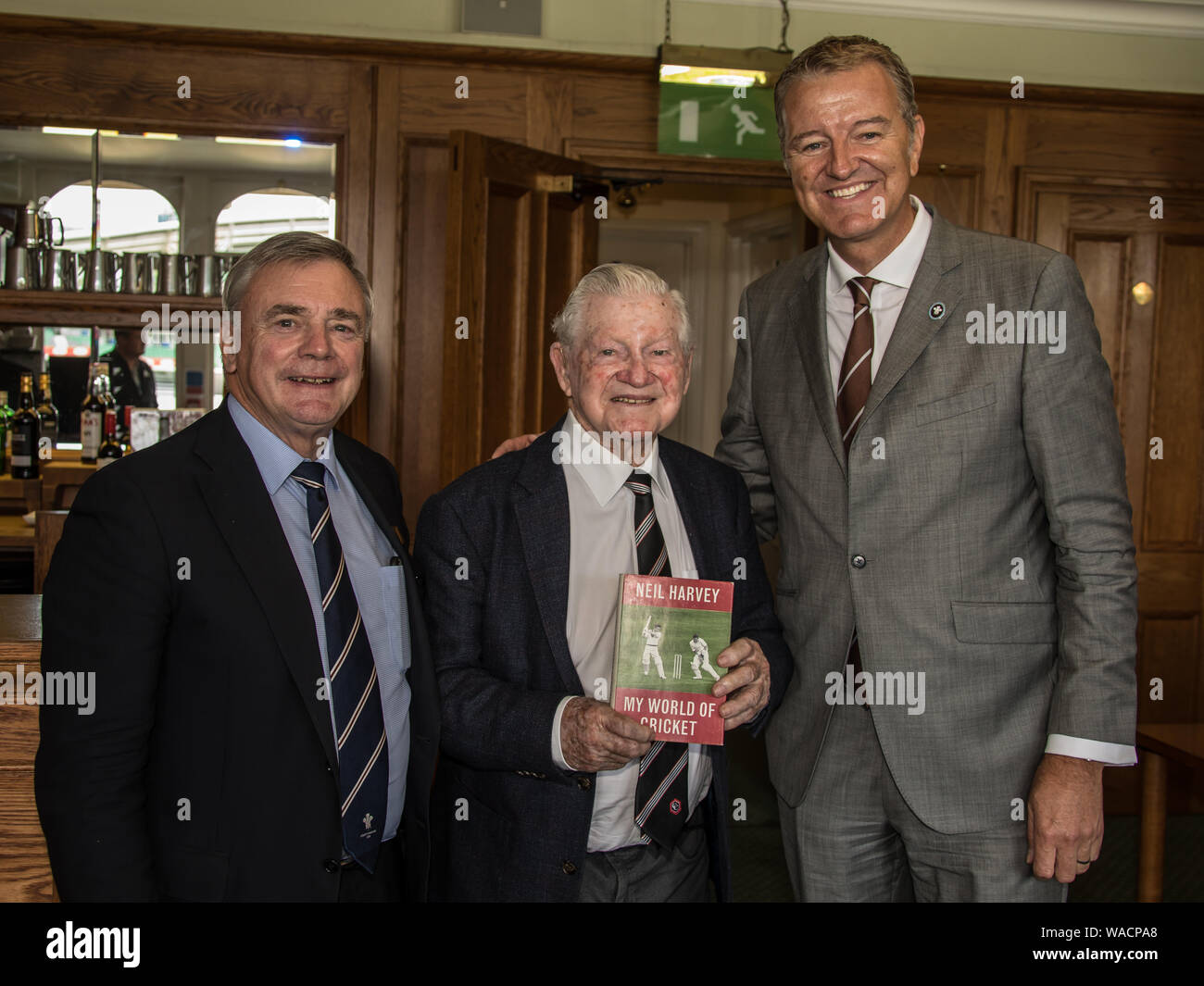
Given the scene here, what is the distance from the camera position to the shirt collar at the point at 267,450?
1.71 meters

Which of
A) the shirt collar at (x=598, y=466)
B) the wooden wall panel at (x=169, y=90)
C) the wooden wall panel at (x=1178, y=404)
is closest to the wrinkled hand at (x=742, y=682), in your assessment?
the shirt collar at (x=598, y=466)

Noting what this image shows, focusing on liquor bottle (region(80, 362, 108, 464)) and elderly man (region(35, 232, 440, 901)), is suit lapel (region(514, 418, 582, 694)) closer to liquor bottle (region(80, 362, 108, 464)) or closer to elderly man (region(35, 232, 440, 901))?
elderly man (region(35, 232, 440, 901))

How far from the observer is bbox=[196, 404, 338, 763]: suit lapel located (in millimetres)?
1554

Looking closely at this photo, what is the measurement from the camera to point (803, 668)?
1993 millimetres

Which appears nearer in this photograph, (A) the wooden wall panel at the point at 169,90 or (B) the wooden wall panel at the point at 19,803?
(B) the wooden wall panel at the point at 19,803

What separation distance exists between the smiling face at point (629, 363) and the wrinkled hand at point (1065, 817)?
34.7 inches

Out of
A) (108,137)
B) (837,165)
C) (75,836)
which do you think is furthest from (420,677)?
(108,137)

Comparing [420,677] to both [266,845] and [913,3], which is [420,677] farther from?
[913,3]

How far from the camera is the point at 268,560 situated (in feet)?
5.17

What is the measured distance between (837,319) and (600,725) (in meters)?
0.92

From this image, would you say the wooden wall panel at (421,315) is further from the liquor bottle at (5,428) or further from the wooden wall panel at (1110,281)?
the wooden wall panel at (1110,281)

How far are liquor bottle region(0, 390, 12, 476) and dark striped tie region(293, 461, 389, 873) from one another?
426 cm

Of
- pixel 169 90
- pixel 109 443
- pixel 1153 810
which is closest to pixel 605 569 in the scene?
pixel 1153 810

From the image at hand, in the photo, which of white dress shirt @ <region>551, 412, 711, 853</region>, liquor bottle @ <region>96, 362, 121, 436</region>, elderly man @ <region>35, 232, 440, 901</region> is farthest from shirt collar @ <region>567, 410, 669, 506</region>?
liquor bottle @ <region>96, 362, 121, 436</region>
